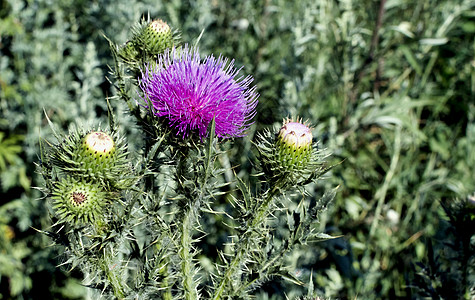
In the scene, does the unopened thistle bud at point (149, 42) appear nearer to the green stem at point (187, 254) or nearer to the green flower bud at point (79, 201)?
the green flower bud at point (79, 201)

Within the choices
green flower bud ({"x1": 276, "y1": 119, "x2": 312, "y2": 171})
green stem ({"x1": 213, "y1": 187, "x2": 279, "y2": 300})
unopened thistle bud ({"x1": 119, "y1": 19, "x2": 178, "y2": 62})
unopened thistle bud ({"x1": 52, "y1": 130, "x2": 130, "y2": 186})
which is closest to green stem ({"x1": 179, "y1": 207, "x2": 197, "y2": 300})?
green stem ({"x1": 213, "y1": 187, "x2": 279, "y2": 300})

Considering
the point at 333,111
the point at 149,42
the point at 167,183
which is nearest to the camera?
the point at 167,183

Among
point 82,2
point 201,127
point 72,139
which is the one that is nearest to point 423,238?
point 201,127

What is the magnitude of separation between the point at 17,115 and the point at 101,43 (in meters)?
1.41

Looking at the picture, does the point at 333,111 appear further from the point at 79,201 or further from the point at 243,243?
the point at 79,201

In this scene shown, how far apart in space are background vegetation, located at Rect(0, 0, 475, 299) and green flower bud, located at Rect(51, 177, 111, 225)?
1575 mm

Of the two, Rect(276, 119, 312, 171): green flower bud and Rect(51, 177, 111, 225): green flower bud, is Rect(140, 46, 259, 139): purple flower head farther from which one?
Rect(51, 177, 111, 225): green flower bud

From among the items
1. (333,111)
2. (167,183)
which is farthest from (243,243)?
(333,111)

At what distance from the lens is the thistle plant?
1779mm

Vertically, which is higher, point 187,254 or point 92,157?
point 92,157

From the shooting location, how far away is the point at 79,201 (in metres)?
1.70

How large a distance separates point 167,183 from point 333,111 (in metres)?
2.99

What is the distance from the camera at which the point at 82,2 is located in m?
5.31

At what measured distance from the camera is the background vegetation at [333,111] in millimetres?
3623
